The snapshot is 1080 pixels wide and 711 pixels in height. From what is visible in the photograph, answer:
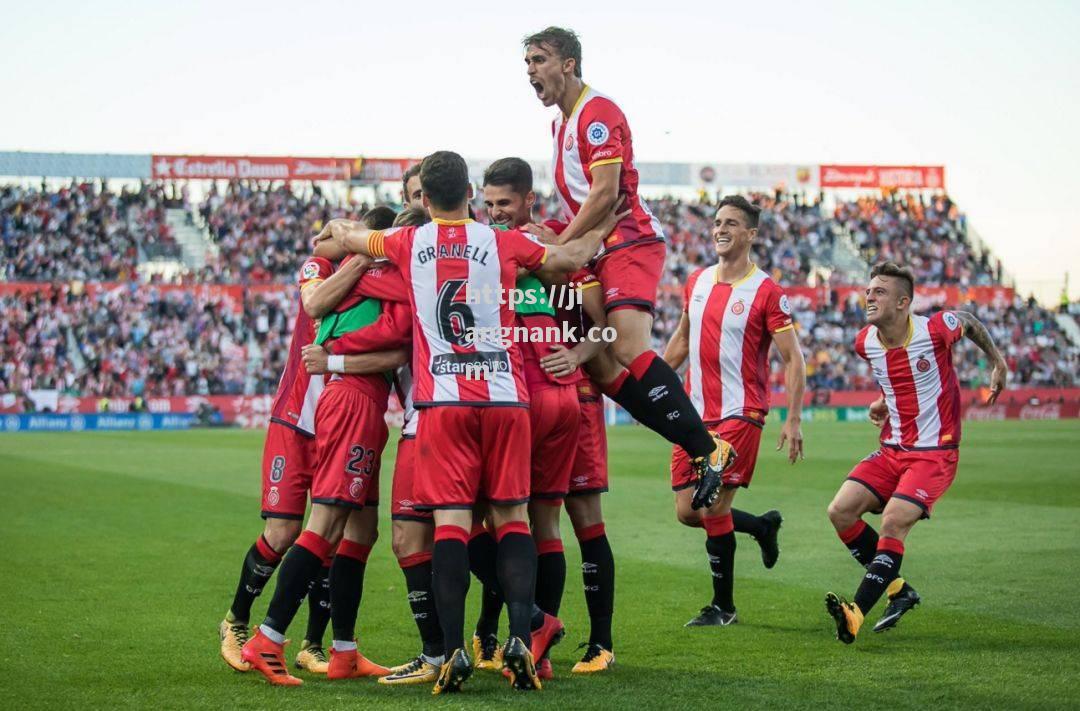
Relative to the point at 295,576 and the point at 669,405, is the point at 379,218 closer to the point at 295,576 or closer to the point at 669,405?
the point at 669,405

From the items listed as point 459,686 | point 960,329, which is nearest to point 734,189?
point 960,329

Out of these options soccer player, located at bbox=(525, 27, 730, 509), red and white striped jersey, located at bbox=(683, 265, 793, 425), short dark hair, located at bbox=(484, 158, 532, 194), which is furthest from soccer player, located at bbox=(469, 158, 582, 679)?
red and white striped jersey, located at bbox=(683, 265, 793, 425)

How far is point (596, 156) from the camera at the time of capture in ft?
21.6

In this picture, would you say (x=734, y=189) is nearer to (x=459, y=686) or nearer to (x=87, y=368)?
(x=87, y=368)

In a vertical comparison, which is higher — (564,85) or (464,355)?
(564,85)

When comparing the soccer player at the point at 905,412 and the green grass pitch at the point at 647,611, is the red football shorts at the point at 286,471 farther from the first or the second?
the soccer player at the point at 905,412

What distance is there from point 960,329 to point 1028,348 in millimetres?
40419

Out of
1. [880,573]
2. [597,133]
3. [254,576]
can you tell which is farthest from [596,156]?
[880,573]

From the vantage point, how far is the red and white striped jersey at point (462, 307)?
19.3 ft

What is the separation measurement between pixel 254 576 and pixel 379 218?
7.03 ft

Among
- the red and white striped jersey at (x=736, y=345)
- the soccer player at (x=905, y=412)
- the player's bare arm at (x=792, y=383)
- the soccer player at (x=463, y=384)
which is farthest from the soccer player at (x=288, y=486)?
the soccer player at (x=905, y=412)

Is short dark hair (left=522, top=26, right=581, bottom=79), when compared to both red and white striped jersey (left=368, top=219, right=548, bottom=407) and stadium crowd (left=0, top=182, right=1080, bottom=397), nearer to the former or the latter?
red and white striped jersey (left=368, top=219, right=548, bottom=407)

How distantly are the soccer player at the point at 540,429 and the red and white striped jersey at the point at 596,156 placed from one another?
11.4 inches

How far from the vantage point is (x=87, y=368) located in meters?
38.0
